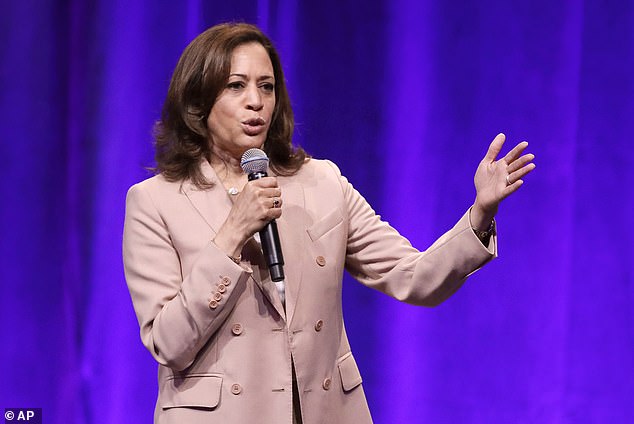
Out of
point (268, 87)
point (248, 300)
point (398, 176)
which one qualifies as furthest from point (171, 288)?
point (398, 176)


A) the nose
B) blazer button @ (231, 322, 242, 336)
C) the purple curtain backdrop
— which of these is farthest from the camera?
the purple curtain backdrop

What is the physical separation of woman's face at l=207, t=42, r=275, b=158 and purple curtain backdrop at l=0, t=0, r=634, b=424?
113cm

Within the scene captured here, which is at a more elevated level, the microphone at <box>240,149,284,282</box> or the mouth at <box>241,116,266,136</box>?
the mouth at <box>241,116,266,136</box>

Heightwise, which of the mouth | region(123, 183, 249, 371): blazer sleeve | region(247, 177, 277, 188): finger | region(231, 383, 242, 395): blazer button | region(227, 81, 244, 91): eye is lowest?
region(231, 383, 242, 395): blazer button

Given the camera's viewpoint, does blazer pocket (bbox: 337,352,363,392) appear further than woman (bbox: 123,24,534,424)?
Yes

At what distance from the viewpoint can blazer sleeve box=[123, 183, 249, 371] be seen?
178cm

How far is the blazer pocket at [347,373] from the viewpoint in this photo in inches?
76.4

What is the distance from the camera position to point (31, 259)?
9.99 feet

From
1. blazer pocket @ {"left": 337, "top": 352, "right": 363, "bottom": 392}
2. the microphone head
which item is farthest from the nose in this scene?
blazer pocket @ {"left": 337, "top": 352, "right": 363, "bottom": 392}

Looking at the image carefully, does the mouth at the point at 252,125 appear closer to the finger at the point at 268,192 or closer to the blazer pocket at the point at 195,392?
the finger at the point at 268,192

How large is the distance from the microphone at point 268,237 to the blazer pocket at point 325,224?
0.18 m

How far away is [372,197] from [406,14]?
63 cm

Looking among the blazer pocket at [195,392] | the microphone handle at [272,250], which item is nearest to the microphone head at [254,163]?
the microphone handle at [272,250]

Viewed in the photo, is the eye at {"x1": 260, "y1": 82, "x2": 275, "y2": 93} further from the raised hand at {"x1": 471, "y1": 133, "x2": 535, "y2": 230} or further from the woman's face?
the raised hand at {"x1": 471, "y1": 133, "x2": 535, "y2": 230}
